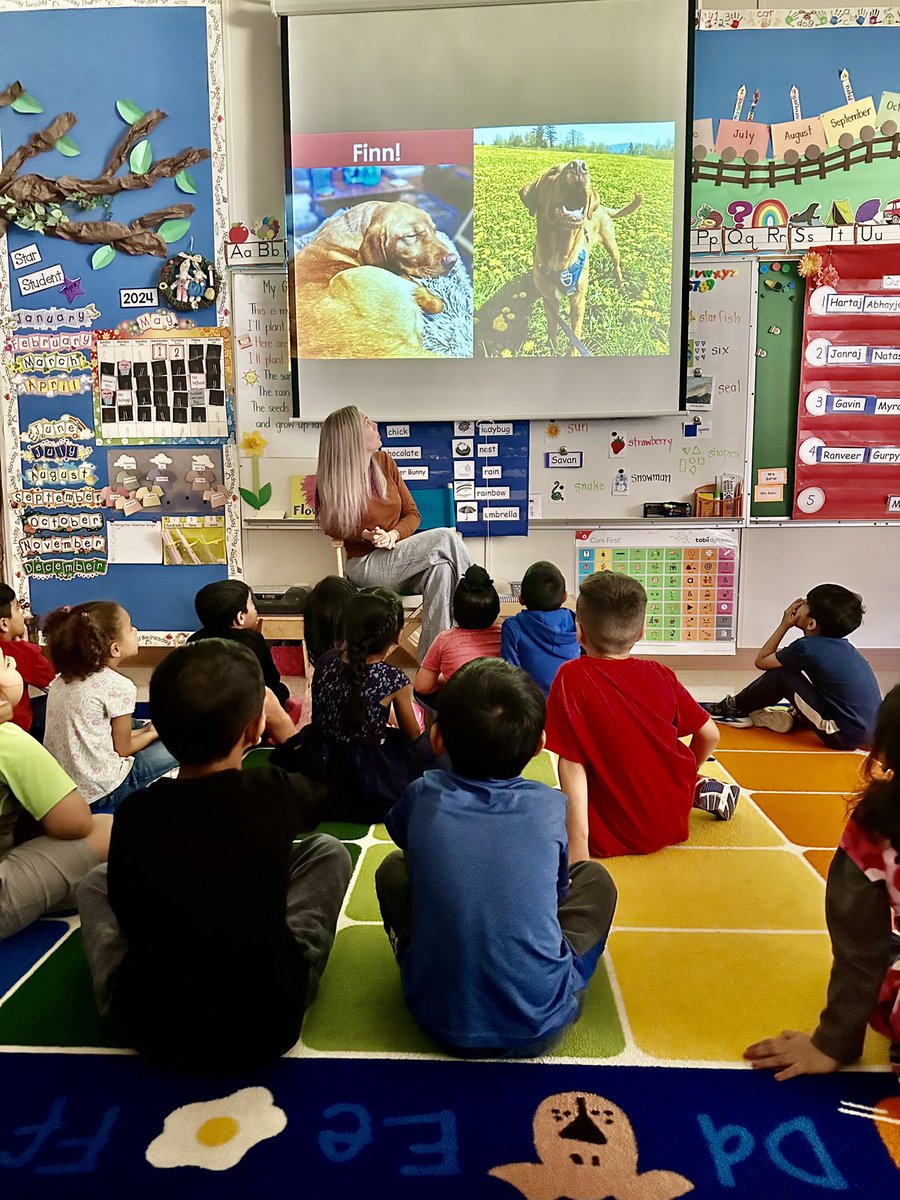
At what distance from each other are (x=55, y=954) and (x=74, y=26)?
428 centimetres

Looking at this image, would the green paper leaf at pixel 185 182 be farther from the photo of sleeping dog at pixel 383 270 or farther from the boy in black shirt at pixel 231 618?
the boy in black shirt at pixel 231 618

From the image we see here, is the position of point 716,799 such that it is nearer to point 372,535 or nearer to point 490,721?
point 490,721

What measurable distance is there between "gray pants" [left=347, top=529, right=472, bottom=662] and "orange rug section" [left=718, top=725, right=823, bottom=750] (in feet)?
3.83

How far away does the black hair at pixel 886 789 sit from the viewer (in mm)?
1199

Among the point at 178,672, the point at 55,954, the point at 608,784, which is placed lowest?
the point at 55,954

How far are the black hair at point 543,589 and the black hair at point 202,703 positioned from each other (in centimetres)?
161

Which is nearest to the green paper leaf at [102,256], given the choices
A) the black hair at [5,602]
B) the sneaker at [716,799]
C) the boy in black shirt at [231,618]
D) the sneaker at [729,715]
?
the black hair at [5,602]

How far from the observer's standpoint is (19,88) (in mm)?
4191

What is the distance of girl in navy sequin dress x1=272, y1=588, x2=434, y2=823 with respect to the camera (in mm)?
2332

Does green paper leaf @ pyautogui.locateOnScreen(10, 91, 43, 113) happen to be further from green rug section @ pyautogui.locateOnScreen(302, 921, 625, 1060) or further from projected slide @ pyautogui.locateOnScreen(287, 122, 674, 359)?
green rug section @ pyautogui.locateOnScreen(302, 921, 625, 1060)

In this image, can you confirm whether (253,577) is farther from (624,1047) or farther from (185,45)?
(624,1047)

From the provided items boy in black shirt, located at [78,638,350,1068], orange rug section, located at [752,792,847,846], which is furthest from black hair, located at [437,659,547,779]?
orange rug section, located at [752,792,847,846]

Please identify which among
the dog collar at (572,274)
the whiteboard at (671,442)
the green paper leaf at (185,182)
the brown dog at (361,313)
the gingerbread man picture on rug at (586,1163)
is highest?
the green paper leaf at (185,182)

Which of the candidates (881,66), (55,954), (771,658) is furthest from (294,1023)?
(881,66)
